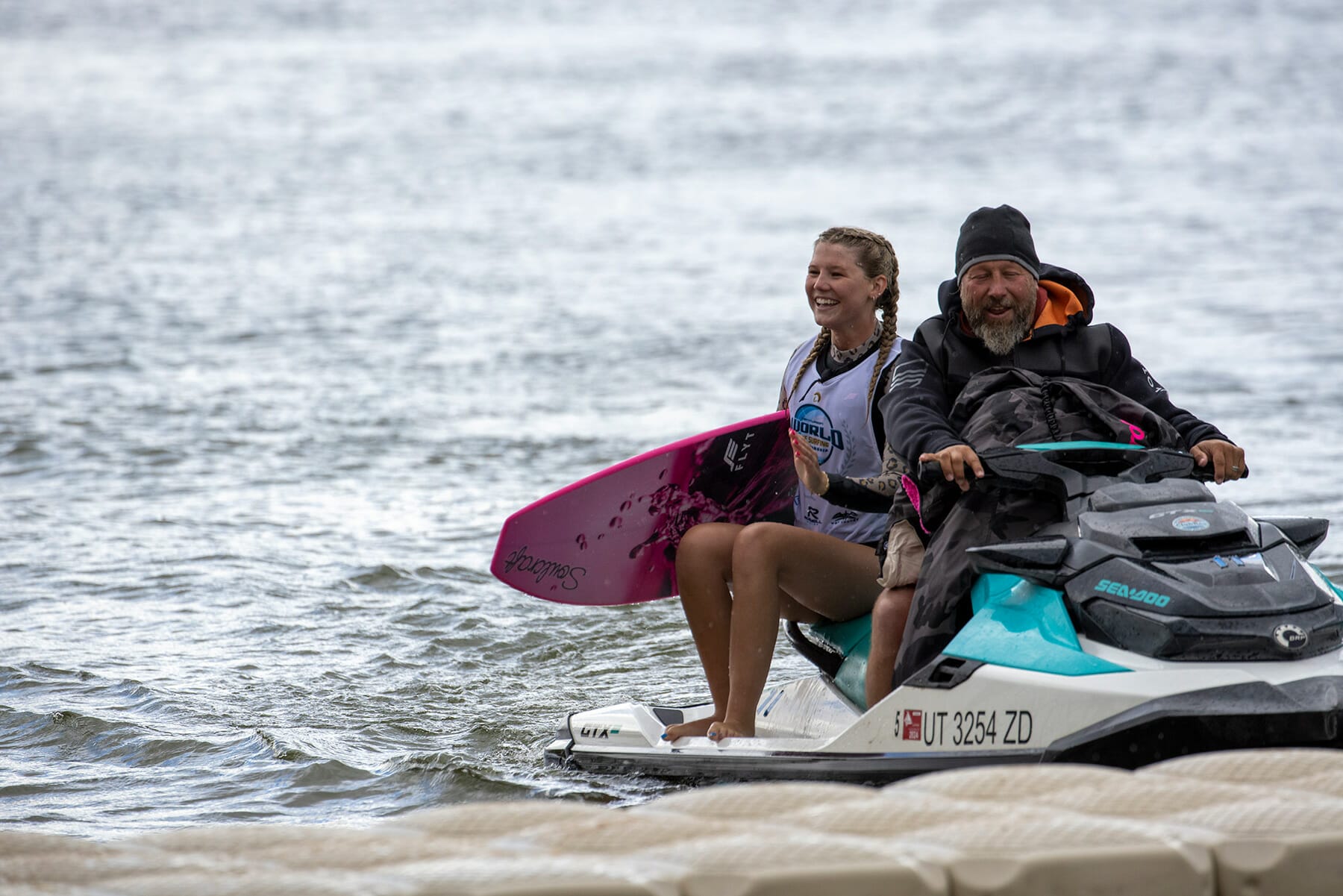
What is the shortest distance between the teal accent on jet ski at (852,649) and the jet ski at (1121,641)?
0.47 meters

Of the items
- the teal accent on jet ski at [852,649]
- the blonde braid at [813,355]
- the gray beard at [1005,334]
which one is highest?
the gray beard at [1005,334]

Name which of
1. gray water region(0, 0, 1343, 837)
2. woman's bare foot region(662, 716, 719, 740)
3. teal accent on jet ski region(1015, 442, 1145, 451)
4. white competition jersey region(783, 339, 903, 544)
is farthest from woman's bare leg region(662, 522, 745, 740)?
teal accent on jet ski region(1015, 442, 1145, 451)

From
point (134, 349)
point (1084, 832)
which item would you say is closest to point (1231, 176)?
point (134, 349)

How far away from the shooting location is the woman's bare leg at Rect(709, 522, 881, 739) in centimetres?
480

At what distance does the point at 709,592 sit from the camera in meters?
4.95

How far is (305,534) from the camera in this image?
29.4ft

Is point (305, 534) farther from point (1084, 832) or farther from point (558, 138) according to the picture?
point (558, 138)

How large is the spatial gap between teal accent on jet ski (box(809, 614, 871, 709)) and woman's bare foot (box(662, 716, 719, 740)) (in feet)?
1.40

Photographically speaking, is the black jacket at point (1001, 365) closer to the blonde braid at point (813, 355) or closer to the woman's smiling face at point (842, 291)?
the woman's smiling face at point (842, 291)

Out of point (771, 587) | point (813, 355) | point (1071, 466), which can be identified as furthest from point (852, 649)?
point (1071, 466)

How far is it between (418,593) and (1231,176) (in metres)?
19.5

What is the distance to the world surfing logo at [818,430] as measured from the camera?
16.4ft

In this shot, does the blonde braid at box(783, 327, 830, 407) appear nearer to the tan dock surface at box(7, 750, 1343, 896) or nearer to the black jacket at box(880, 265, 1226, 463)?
the black jacket at box(880, 265, 1226, 463)

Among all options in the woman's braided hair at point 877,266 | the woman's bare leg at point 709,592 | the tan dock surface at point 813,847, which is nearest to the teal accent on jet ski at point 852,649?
the woman's bare leg at point 709,592
